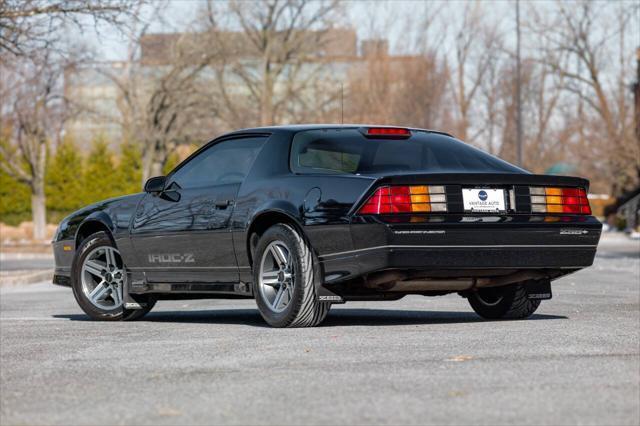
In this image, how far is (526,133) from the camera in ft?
212

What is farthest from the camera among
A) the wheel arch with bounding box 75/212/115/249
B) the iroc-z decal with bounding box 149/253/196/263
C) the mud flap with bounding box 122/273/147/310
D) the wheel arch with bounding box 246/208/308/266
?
the wheel arch with bounding box 75/212/115/249

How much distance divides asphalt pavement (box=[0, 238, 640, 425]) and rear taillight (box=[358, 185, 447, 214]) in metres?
0.81

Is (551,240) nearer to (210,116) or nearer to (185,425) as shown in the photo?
(185,425)

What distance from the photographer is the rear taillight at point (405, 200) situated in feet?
26.1

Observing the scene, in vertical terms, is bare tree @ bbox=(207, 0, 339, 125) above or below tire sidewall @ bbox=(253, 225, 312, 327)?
above

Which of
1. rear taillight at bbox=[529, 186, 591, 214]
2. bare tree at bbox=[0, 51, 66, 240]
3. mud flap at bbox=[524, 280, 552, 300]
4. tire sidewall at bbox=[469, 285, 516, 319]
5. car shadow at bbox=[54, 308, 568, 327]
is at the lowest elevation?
car shadow at bbox=[54, 308, 568, 327]

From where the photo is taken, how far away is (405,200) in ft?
26.2

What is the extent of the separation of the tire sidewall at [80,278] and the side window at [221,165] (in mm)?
931

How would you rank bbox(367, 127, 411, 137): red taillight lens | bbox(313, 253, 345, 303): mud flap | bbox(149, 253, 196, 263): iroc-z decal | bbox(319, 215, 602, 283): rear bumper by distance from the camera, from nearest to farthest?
bbox(319, 215, 602, 283): rear bumper
bbox(313, 253, 345, 303): mud flap
bbox(367, 127, 411, 137): red taillight lens
bbox(149, 253, 196, 263): iroc-z decal

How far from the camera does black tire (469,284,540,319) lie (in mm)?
9305

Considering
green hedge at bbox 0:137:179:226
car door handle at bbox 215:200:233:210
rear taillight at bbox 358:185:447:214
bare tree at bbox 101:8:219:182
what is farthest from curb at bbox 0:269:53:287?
green hedge at bbox 0:137:179:226

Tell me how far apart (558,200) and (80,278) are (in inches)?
166

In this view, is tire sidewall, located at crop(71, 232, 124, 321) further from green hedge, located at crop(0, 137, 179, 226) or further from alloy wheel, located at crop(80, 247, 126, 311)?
green hedge, located at crop(0, 137, 179, 226)

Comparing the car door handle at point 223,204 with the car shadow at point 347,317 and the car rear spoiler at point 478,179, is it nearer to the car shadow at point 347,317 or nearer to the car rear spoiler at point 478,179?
the car shadow at point 347,317
